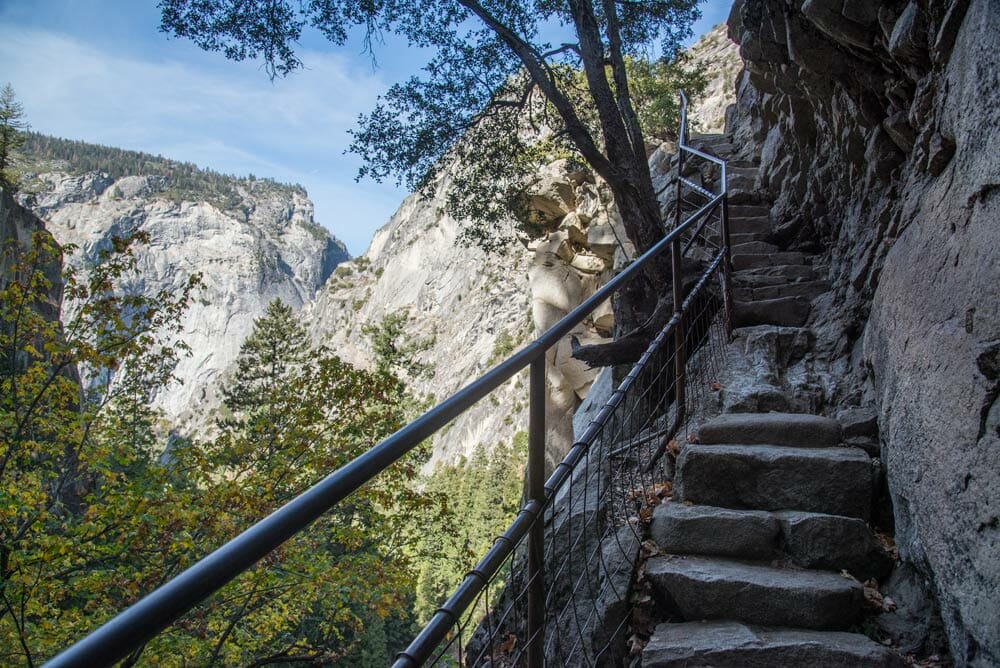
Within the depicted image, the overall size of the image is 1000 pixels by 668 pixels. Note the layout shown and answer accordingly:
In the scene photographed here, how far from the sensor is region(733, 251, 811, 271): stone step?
20.4 ft

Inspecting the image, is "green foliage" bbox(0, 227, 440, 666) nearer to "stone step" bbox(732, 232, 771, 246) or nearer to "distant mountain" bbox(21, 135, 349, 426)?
"stone step" bbox(732, 232, 771, 246)

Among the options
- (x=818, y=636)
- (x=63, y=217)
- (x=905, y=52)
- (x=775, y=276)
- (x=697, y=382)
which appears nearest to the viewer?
(x=818, y=636)

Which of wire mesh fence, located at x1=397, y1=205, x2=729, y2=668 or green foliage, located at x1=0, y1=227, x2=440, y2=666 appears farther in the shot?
green foliage, located at x1=0, y1=227, x2=440, y2=666

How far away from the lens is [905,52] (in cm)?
326

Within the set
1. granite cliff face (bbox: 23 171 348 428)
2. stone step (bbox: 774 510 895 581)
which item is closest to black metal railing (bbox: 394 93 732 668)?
stone step (bbox: 774 510 895 581)

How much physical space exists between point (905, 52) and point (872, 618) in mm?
2901

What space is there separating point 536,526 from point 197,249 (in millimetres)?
150172

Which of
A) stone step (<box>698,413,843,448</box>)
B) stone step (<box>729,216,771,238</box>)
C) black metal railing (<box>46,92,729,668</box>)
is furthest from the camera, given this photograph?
stone step (<box>729,216,771,238</box>)

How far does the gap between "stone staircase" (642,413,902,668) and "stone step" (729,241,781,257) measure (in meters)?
4.00

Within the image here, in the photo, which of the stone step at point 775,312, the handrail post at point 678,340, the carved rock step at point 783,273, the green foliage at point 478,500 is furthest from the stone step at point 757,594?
the green foliage at point 478,500

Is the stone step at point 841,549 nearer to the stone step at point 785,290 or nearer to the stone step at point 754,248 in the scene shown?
the stone step at point 785,290

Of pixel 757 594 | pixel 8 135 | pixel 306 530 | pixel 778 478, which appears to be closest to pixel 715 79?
pixel 8 135

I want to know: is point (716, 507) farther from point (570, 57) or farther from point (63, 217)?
point (63, 217)

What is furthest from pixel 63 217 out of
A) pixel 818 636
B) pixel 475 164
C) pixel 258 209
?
pixel 818 636
